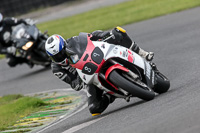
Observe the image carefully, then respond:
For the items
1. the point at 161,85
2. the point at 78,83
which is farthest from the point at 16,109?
the point at 161,85

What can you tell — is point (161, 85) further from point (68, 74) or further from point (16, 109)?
point (16, 109)

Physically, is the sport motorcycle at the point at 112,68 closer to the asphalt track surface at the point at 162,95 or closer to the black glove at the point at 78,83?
the asphalt track surface at the point at 162,95

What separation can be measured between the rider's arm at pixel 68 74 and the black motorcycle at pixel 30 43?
19.6 ft

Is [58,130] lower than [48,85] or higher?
higher

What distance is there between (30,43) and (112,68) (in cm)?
702

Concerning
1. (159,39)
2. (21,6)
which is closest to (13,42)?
(159,39)

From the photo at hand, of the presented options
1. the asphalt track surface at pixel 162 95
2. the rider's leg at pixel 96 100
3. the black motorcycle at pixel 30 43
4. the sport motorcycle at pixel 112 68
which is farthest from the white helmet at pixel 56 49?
the black motorcycle at pixel 30 43

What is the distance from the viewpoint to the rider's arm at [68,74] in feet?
24.8

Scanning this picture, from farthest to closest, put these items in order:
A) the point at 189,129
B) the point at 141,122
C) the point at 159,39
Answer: the point at 159,39
the point at 141,122
the point at 189,129

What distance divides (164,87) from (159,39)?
17.6 ft

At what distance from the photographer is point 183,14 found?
15.1 m

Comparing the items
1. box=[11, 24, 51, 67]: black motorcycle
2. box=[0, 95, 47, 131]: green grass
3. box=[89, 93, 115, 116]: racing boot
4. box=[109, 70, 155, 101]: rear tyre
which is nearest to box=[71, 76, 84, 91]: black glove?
box=[89, 93, 115, 116]: racing boot

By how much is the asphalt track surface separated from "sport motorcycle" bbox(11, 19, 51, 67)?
46 cm

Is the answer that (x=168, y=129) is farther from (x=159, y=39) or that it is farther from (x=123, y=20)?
(x=123, y=20)
